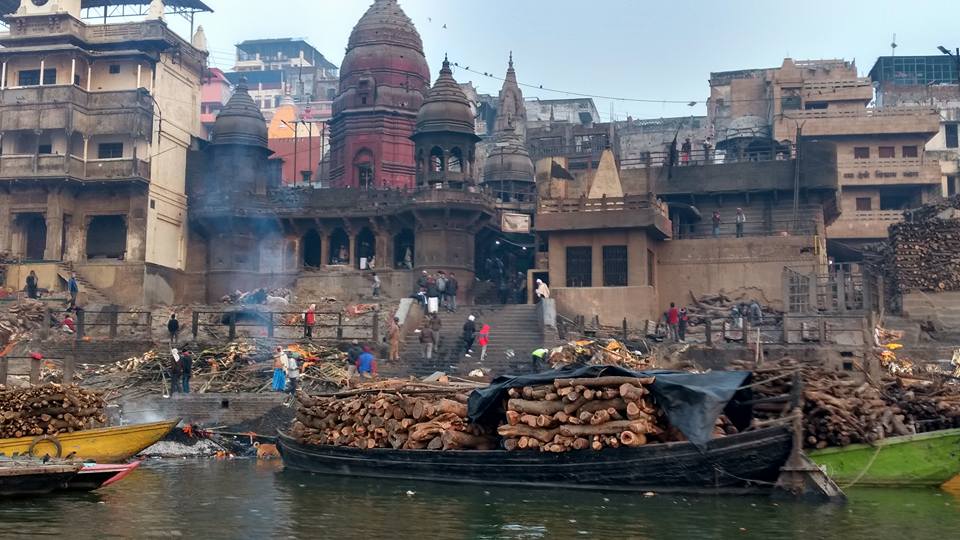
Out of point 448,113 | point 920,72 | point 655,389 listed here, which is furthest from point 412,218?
point 920,72

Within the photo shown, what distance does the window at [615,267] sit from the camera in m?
32.8

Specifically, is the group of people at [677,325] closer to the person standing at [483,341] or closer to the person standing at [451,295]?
the person standing at [483,341]

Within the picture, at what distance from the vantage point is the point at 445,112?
39719 mm

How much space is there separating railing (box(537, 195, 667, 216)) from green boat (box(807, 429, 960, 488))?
59.4 feet

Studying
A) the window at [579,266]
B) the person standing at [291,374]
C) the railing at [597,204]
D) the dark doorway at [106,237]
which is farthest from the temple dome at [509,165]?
the person standing at [291,374]

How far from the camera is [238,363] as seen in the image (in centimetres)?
2606

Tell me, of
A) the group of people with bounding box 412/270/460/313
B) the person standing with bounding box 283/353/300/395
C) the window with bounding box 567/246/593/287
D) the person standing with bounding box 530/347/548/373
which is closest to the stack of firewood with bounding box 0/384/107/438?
the person standing with bounding box 283/353/300/395

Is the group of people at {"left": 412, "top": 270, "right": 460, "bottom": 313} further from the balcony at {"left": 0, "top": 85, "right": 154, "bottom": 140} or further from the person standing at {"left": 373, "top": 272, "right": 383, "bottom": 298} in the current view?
the balcony at {"left": 0, "top": 85, "right": 154, "bottom": 140}

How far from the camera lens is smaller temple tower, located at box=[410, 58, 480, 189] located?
39000mm

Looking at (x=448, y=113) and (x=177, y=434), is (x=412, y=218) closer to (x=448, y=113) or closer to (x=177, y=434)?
(x=448, y=113)

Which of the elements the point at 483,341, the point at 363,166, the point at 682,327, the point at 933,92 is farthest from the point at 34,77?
the point at 933,92

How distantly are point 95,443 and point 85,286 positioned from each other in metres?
24.4

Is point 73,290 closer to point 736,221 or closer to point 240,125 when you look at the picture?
point 240,125

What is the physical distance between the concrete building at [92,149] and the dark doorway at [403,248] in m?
9.60
